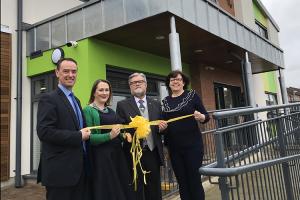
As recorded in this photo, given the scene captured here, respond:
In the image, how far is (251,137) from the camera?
3.42 m

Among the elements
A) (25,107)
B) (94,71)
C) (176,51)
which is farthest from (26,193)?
(176,51)

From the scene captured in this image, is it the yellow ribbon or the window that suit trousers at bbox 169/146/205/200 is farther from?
the window

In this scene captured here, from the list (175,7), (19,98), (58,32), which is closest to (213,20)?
(175,7)

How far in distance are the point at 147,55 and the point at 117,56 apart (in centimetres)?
150

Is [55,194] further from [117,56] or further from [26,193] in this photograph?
[117,56]

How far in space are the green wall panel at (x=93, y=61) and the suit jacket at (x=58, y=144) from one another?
5454 mm

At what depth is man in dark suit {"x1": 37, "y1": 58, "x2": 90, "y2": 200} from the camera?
2.96 m

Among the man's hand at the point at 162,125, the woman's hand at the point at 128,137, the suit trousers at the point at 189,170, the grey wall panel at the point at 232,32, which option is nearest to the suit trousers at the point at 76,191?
the woman's hand at the point at 128,137

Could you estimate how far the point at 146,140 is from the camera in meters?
3.78

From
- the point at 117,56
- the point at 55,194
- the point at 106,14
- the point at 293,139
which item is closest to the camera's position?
the point at 55,194

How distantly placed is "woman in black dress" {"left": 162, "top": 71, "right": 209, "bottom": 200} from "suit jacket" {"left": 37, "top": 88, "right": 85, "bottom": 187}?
1.25m

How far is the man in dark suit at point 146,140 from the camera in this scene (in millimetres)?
3730

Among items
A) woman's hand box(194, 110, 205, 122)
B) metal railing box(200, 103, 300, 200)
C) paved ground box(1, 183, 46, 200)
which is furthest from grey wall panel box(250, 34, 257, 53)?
woman's hand box(194, 110, 205, 122)

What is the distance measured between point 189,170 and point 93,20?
19.4 feet
